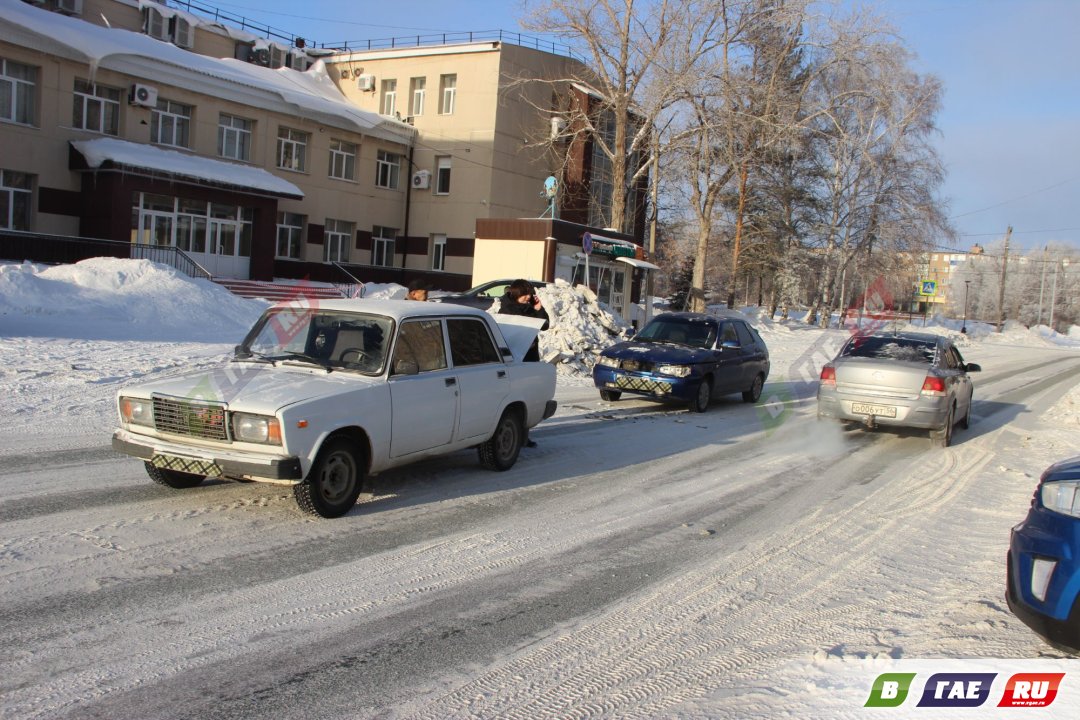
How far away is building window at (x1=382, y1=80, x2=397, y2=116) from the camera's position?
42344 millimetres

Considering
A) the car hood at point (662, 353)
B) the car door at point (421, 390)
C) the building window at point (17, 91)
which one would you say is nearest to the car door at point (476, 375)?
the car door at point (421, 390)

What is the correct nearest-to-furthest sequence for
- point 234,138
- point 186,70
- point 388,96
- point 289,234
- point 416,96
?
point 186,70 → point 234,138 → point 289,234 → point 416,96 → point 388,96

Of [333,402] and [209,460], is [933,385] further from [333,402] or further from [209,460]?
[209,460]

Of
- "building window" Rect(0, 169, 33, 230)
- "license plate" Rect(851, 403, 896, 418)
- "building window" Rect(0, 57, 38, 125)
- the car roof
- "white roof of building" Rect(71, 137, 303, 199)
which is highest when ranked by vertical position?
"building window" Rect(0, 57, 38, 125)

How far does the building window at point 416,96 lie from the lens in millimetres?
41469

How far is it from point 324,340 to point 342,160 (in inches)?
1321

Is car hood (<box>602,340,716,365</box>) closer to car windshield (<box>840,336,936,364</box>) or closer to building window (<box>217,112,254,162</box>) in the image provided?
car windshield (<box>840,336,936,364</box>)

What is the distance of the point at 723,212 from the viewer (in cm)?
4656

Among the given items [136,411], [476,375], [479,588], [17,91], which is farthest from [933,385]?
[17,91]

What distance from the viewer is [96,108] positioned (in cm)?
2917

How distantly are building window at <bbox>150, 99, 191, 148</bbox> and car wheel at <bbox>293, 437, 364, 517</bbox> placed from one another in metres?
28.8

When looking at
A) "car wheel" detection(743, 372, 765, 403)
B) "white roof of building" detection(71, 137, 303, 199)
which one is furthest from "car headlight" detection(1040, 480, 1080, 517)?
"white roof of building" detection(71, 137, 303, 199)

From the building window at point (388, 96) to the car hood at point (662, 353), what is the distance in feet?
105

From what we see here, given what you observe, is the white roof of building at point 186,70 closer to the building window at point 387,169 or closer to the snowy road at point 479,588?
the building window at point 387,169
